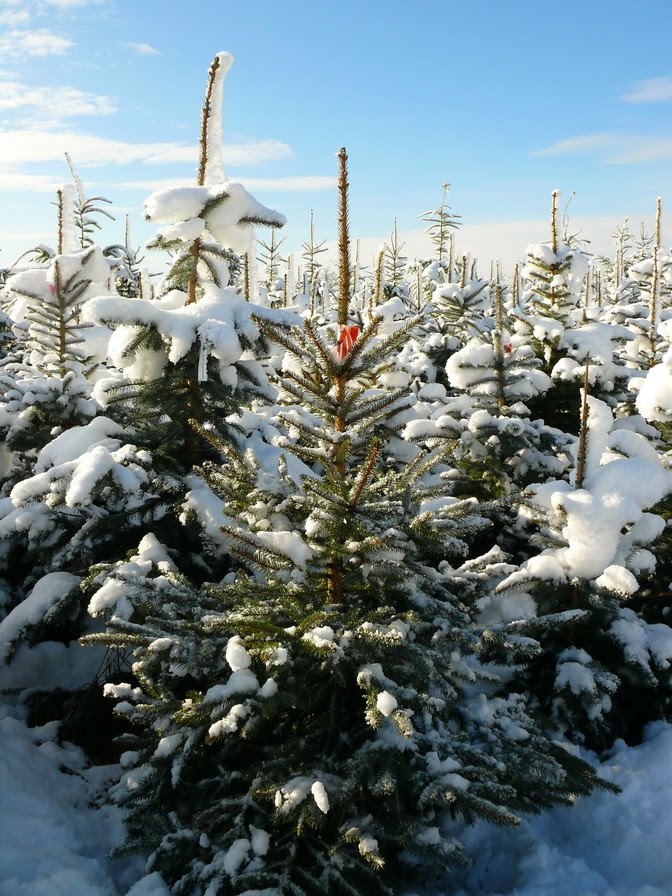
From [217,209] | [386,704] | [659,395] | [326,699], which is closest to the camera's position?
[386,704]

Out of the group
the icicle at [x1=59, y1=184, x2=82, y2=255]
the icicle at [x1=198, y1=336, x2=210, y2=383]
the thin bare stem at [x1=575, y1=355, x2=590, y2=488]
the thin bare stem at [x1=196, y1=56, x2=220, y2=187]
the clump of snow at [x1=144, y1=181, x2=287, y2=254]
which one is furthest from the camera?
the icicle at [x1=59, y1=184, x2=82, y2=255]

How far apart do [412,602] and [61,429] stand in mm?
3395

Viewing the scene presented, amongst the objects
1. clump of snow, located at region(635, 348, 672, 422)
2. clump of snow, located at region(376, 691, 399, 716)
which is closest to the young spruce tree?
clump of snow, located at region(376, 691, 399, 716)

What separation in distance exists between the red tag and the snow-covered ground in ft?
8.24

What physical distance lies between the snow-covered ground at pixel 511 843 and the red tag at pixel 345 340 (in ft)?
8.24

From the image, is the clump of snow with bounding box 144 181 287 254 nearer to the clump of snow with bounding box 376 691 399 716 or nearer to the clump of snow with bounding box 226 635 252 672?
the clump of snow with bounding box 226 635 252 672

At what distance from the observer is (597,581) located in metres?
3.55

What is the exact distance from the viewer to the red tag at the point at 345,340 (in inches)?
124

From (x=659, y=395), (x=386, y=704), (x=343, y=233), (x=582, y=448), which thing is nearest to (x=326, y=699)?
(x=386, y=704)

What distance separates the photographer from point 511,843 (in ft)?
10.6

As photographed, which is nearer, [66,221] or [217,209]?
[217,209]

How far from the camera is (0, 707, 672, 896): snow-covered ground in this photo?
115 inches

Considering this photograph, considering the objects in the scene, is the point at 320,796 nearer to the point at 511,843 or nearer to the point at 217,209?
Answer: the point at 511,843

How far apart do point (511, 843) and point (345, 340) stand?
8.66 feet
